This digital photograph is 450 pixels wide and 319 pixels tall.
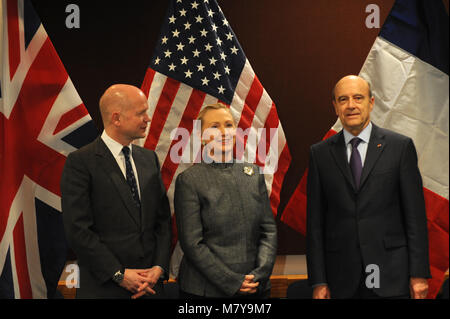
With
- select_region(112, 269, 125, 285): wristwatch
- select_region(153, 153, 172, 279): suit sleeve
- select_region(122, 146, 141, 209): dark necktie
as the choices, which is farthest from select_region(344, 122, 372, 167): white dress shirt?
select_region(112, 269, 125, 285): wristwatch

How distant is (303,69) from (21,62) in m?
1.91

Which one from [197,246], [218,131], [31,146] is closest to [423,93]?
[218,131]

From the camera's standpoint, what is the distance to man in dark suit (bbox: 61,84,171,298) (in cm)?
220

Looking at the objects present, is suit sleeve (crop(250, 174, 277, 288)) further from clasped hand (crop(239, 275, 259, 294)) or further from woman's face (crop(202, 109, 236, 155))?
woman's face (crop(202, 109, 236, 155))

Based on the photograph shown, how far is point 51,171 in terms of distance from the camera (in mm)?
2814

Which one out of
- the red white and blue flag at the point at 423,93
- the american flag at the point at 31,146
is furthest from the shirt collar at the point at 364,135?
the american flag at the point at 31,146

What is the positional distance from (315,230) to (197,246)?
23.5 inches

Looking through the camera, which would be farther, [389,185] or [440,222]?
[440,222]

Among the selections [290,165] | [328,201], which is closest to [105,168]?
[328,201]

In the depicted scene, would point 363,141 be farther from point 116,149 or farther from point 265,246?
point 116,149

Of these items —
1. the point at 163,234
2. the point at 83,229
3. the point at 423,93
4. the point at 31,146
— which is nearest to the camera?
the point at 83,229

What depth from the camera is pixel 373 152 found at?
2.32 m

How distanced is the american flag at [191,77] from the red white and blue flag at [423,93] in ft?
2.32

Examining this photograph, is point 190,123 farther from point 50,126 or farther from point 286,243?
point 286,243
